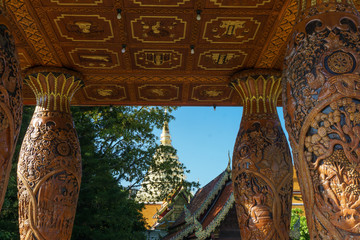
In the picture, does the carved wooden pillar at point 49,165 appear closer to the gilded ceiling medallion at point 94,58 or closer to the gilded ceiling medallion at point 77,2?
the gilded ceiling medallion at point 94,58

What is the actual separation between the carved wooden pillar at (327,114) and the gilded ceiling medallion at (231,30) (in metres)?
2.21

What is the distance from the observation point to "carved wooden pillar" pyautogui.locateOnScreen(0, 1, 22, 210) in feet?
12.2

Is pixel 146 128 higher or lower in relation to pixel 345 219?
higher

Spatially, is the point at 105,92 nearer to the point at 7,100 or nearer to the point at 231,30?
the point at 231,30

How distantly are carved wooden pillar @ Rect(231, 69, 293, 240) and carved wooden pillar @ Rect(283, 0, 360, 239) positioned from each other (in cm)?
303

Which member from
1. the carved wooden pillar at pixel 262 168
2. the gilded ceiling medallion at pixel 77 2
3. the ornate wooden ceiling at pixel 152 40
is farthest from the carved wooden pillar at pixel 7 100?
the carved wooden pillar at pixel 262 168

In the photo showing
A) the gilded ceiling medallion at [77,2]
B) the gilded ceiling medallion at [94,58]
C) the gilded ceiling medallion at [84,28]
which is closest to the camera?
the gilded ceiling medallion at [77,2]

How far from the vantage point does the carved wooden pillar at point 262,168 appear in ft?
22.1

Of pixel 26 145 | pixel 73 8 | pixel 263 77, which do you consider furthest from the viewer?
pixel 263 77

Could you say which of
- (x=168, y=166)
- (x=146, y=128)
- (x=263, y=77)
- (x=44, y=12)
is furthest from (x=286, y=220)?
(x=146, y=128)

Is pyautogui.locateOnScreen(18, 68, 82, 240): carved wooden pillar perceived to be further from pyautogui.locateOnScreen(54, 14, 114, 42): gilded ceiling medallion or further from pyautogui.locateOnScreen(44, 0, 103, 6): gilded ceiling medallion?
pyautogui.locateOnScreen(44, 0, 103, 6): gilded ceiling medallion

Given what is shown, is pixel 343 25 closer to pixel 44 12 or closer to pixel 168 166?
pixel 44 12

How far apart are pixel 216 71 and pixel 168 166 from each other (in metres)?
10.3

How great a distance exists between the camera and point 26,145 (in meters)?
7.14
